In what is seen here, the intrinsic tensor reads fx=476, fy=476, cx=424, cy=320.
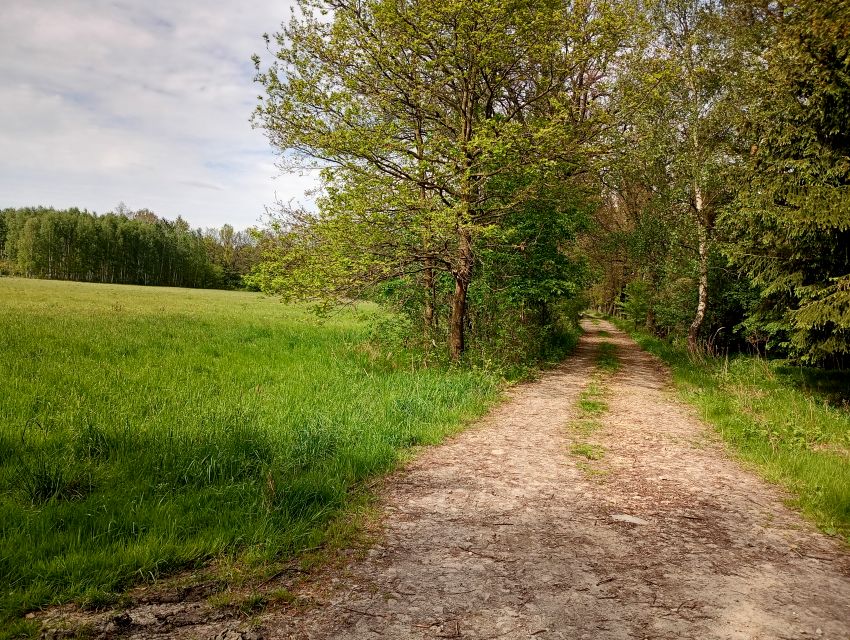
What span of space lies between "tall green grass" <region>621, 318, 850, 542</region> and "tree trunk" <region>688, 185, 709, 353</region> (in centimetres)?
329

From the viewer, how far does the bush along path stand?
10.2 ft

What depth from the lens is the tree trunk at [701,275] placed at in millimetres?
16938

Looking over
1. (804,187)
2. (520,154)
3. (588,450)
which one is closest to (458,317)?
(520,154)

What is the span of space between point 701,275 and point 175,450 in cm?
1770

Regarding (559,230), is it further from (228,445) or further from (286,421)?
(228,445)

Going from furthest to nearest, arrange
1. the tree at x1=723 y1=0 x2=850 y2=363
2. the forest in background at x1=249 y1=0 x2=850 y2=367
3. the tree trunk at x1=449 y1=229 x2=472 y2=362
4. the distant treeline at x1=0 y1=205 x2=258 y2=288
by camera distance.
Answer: the distant treeline at x1=0 y1=205 x2=258 y2=288 → the tree trunk at x1=449 y1=229 x2=472 y2=362 → the forest in background at x1=249 y1=0 x2=850 y2=367 → the tree at x1=723 y1=0 x2=850 y2=363

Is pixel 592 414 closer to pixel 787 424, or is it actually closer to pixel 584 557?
pixel 787 424

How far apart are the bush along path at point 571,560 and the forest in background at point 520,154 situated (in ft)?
16.4

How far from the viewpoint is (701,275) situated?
56.6ft

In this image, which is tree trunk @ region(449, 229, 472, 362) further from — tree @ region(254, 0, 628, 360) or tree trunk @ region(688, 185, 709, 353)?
tree trunk @ region(688, 185, 709, 353)

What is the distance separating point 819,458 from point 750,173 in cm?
689

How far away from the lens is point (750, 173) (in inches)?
417

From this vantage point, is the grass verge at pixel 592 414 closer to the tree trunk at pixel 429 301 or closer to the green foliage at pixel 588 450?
the green foliage at pixel 588 450

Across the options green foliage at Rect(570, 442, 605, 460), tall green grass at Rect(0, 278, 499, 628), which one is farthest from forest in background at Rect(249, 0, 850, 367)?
green foliage at Rect(570, 442, 605, 460)
